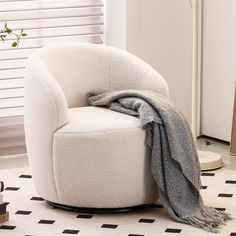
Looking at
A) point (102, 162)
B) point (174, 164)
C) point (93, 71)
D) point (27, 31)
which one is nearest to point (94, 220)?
point (102, 162)

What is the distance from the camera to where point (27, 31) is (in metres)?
5.86

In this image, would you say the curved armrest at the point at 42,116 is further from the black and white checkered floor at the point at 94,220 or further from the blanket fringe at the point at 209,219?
the blanket fringe at the point at 209,219

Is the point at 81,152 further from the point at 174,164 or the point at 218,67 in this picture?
the point at 218,67

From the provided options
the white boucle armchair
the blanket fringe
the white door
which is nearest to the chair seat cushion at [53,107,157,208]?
the white boucle armchair

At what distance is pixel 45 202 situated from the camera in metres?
4.58

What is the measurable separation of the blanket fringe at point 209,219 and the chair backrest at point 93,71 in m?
0.75

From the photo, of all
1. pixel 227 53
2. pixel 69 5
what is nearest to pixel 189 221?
pixel 227 53

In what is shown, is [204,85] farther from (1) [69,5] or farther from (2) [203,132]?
(1) [69,5]

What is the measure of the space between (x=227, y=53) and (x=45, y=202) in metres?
1.93

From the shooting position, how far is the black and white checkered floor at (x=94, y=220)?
410 cm

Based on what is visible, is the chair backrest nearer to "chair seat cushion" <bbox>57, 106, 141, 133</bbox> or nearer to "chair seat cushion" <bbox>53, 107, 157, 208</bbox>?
"chair seat cushion" <bbox>57, 106, 141, 133</bbox>

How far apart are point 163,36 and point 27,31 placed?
98 centimetres

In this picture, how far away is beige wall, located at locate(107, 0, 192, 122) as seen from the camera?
229 inches

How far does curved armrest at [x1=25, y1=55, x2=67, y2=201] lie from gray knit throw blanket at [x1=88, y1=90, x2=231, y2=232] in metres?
0.44
